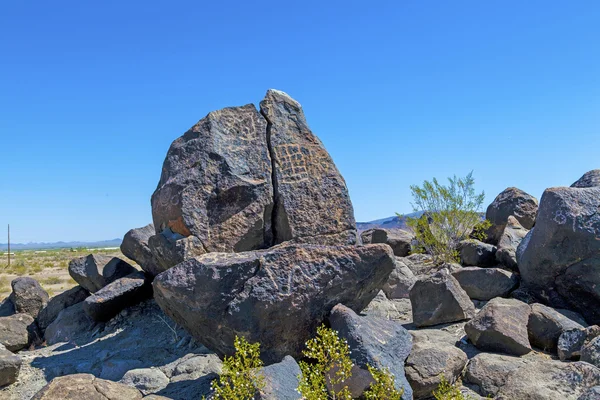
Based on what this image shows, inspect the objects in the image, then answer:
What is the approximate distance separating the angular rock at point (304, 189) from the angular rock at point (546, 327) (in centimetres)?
257

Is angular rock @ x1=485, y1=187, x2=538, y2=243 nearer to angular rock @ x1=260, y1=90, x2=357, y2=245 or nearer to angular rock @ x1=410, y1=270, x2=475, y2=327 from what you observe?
angular rock @ x1=410, y1=270, x2=475, y2=327

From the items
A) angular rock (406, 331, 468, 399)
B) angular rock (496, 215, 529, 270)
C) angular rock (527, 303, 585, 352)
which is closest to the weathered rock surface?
angular rock (527, 303, 585, 352)

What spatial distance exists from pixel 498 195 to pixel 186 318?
9.08 metres

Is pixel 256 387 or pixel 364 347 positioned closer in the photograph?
pixel 256 387

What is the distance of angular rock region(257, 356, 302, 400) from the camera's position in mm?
4018

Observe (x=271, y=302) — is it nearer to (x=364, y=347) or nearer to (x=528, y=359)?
(x=364, y=347)

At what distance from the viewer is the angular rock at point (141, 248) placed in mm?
8453

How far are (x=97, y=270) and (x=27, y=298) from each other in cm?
172

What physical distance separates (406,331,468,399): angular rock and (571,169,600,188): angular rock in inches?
205

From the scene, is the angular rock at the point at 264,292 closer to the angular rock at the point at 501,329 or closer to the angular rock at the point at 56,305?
the angular rock at the point at 501,329

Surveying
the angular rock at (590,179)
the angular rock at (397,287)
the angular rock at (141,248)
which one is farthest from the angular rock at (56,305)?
the angular rock at (590,179)

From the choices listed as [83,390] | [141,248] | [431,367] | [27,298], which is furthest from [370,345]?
[27,298]

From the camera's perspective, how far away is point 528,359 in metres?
5.32

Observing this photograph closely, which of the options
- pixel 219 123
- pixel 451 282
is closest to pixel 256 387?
pixel 451 282
